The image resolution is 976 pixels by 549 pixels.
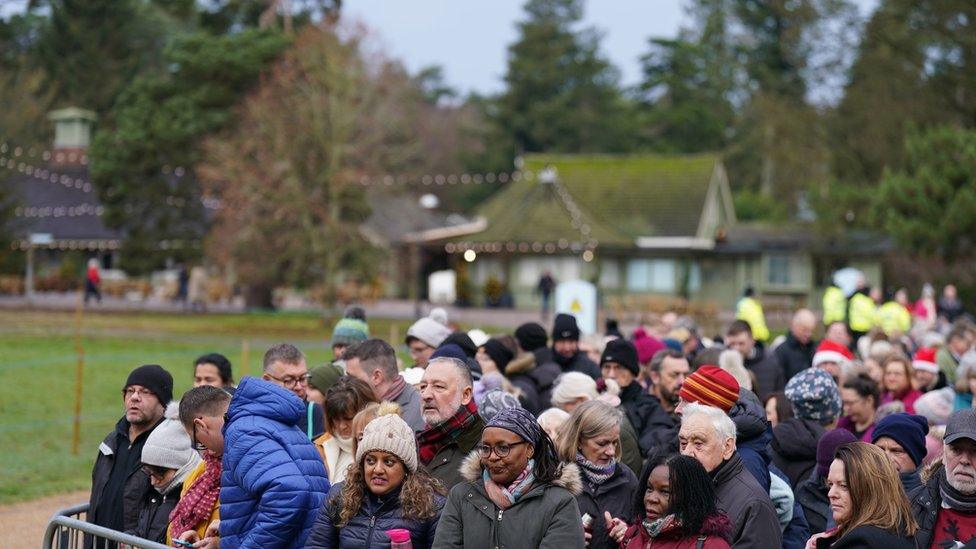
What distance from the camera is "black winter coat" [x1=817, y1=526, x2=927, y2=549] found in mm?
4926

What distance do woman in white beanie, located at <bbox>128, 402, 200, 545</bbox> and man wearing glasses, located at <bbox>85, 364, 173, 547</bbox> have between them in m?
0.27

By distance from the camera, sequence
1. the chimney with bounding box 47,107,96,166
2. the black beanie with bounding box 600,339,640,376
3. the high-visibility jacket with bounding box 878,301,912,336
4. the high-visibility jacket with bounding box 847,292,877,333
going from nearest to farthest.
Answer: the black beanie with bounding box 600,339,640,376 → the high-visibility jacket with bounding box 878,301,912,336 → the high-visibility jacket with bounding box 847,292,877,333 → the chimney with bounding box 47,107,96,166

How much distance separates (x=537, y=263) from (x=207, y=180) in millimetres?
14744

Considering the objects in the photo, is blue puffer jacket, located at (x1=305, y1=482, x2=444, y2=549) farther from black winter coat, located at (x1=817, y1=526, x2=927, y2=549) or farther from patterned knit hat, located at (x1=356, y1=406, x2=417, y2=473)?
black winter coat, located at (x1=817, y1=526, x2=927, y2=549)

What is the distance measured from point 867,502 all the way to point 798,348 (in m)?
8.50

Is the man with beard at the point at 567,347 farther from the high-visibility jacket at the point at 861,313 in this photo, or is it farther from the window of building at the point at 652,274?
the window of building at the point at 652,274

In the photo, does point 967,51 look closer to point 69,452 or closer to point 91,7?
point 69,452

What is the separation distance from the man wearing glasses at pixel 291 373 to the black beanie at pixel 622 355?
2281 millimetres

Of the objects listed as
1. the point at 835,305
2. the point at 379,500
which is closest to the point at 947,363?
the point at 835,305

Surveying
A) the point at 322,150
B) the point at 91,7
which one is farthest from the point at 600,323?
the point at 91,7

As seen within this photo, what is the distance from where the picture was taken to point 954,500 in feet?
17.9

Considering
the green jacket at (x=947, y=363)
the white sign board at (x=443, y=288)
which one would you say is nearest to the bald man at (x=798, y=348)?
the green jacket at (x=947, y=363)

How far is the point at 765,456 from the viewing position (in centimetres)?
635

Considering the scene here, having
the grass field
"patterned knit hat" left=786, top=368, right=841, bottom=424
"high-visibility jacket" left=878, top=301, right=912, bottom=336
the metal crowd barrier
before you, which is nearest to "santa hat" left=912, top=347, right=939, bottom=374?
"patterned knit hat" left=786, top=368, right=841, bottom=424
